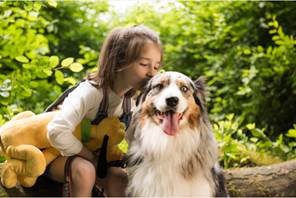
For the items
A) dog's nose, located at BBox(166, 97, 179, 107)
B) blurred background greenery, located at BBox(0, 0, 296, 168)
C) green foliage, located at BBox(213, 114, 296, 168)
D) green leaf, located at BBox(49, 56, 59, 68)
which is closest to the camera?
dog's nose, located at BBox(166, 97, 179, 107)

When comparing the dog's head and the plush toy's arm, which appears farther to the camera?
the plush toy's arm

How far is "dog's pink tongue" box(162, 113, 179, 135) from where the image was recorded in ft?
8.25

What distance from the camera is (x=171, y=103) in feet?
8.08

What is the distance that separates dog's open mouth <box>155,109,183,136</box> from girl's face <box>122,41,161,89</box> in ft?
0.86

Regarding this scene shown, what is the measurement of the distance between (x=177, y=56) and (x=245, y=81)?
4.37 feet

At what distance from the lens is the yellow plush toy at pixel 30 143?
2668 mm

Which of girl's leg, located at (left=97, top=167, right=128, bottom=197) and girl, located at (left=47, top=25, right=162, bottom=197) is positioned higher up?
girl, located at (left=47, top=25, right=162, bottom=197)

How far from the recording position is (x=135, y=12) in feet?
22.0

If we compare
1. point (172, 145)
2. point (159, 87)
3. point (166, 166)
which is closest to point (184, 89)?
point (159, 87)

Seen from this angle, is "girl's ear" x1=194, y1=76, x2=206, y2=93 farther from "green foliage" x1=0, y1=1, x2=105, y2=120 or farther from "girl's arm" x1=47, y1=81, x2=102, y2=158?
"green foliage" x1=0, y1=1, x2=105, y2=120

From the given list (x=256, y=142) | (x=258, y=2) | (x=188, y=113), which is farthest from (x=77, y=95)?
(x=258, y=2)

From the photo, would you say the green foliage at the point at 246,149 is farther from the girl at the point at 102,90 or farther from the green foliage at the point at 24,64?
the girl at the point at 102,90

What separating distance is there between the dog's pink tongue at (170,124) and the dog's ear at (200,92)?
0.17m

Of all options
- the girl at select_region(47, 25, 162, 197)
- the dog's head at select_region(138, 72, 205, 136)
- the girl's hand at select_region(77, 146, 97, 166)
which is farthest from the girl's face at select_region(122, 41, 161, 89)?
the girl's hand at select_region(77, 146, 97, 166)
